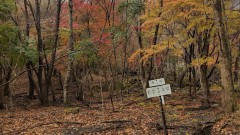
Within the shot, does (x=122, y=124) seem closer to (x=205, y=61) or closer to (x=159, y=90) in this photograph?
(x=159, y=90)

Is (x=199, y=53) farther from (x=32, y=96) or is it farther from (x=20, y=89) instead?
(x=20, y=89)

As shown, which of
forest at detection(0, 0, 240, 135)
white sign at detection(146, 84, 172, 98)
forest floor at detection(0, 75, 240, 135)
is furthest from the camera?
forest at detection(0, 0, 240, 135)

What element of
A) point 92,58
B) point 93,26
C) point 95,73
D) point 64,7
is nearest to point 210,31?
point 92,58

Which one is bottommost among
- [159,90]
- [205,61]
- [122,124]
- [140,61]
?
[122,124]

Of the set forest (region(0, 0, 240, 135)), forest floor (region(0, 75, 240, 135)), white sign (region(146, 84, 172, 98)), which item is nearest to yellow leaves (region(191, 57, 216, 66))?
forest (region(0, 0, 240, 135))

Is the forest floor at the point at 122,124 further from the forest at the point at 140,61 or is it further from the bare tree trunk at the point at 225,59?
the bare tree trunk at the point at 225,59

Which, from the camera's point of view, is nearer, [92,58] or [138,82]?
[92,58]

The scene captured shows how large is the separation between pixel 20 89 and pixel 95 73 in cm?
1333

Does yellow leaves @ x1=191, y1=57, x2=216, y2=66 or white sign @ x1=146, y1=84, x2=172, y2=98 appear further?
yellow leaves @ x1=191, y1=57, x2=216, y2=66

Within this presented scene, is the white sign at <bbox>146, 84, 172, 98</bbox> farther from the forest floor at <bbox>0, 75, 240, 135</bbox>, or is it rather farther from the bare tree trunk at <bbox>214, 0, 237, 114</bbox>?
the bare tree trunk at <bbox>214, 0, 237, 114</bbox>

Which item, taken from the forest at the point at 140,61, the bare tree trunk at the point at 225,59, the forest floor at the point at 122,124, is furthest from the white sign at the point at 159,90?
the bare tree trunk at the point at 225,59

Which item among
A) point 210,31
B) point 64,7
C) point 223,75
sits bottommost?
point 223,75

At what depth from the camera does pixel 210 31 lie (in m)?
17.4

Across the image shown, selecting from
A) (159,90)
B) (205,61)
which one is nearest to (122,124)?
(159,90)
